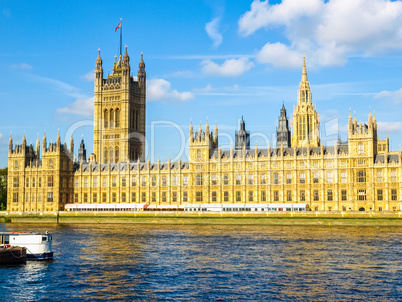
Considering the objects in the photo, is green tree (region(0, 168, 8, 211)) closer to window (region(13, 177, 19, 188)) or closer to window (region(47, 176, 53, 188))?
window (region(13, 177, 19, 188))

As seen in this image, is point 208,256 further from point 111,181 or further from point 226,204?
point 111,181

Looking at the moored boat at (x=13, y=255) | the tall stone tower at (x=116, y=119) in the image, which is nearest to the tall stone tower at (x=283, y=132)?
the tall stone tower at (x=116, y=119)

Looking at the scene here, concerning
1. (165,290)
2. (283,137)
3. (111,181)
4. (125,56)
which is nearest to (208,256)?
(165,290)

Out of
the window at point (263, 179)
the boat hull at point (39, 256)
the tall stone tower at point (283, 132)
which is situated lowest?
the boat hull at point (39, 256)

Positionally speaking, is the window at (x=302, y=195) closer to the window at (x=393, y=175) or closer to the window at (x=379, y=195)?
the window at (x=379, y=195)

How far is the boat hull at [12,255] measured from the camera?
63.8 metres

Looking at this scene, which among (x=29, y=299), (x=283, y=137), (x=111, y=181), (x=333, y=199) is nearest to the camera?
(x=29, y=299)

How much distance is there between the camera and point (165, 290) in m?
51.2

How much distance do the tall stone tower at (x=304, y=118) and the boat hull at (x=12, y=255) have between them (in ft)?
419

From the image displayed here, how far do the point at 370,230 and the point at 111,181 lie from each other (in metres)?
76.5

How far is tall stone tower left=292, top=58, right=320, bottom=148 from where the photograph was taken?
182 meters

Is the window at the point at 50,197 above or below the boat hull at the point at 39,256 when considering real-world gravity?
above

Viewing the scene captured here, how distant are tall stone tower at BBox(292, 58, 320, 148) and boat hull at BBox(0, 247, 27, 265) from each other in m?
128

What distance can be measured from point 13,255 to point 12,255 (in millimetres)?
110
